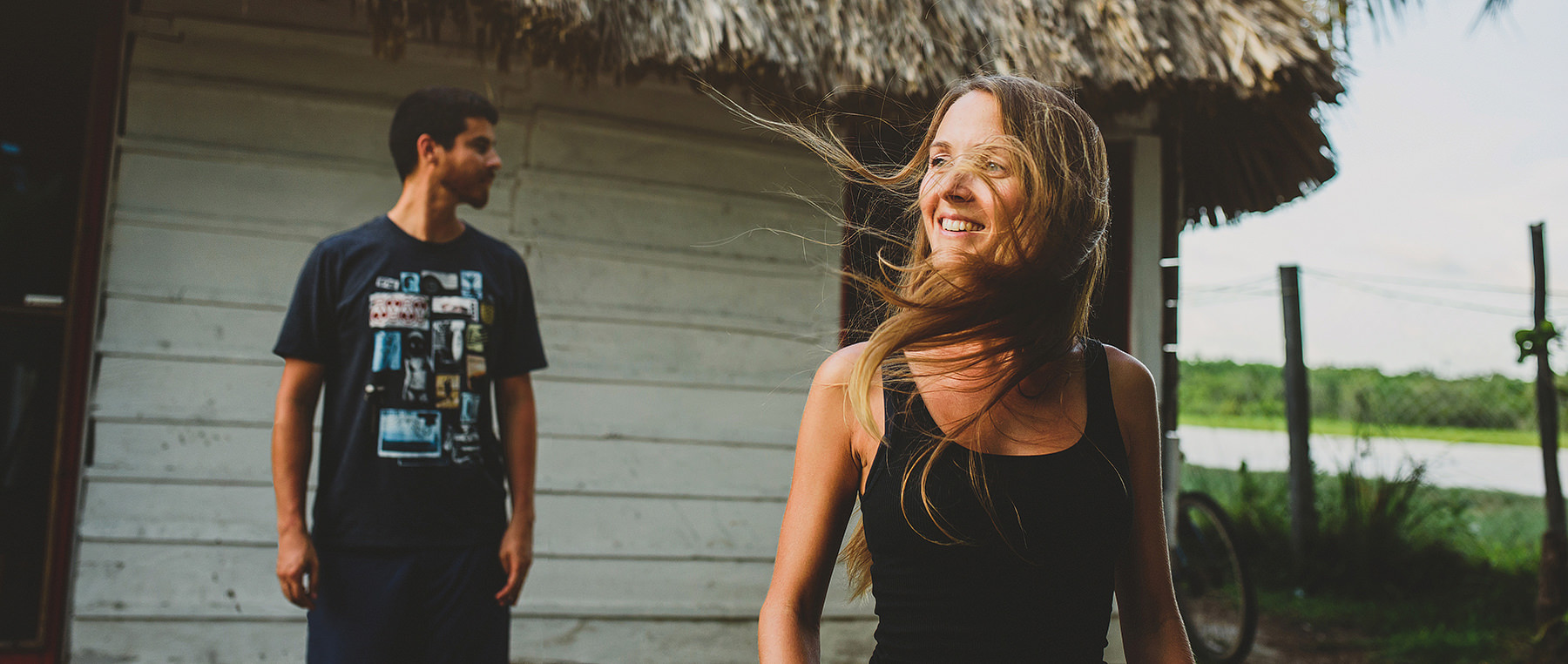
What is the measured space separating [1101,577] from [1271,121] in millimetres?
3882

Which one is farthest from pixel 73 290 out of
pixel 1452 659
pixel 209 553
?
pixel 1452 659

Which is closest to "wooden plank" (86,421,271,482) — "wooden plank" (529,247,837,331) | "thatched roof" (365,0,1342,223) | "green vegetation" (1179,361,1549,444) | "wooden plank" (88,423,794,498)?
"wooden plank" (88,423,794,498)

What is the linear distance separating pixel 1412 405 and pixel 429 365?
7048mm

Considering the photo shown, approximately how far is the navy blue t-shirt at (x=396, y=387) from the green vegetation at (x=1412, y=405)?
5916 mm

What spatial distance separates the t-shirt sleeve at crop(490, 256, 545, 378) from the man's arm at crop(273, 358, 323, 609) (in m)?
0.43

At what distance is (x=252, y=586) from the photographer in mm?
3223

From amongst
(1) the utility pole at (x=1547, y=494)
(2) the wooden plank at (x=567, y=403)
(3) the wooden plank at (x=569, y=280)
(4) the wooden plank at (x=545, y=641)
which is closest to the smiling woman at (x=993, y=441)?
(3) the wooden plank at (x=569, y=280)

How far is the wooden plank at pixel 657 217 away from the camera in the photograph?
3537mm

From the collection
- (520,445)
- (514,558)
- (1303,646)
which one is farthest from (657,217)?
(1303,646)

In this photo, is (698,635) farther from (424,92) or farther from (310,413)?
(424,92)

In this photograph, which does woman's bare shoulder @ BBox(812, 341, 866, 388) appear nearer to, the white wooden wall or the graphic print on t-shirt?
the graphic print on t-shirt

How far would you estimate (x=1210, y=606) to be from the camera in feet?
20.8

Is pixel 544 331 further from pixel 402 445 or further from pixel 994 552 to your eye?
pixel 994 552

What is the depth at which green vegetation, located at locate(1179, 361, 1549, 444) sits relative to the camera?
6.47 meters
